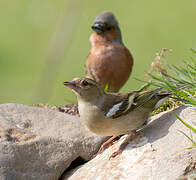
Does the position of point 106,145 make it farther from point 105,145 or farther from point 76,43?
point 76,43

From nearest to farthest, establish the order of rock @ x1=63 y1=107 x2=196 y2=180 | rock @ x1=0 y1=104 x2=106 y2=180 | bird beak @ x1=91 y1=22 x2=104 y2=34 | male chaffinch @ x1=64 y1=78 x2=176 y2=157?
rock @ x1=63 y1=107 x2=196 y2=180 → rock @ x1=0 y1=104 x2=106 y2=180 → male chaffinch @ x1=64 y1=78 x2=176 y2=157 → bird beak @ x1=91 y1=22 x2=104 y2=34

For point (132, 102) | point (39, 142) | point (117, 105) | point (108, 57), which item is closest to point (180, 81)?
point (132, 102)

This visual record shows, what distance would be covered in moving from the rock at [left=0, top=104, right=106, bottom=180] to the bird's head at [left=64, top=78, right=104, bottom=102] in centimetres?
42

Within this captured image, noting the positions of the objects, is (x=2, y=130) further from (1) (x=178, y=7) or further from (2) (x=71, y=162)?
(1) (x=178, y=7)

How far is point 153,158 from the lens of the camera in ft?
12.3

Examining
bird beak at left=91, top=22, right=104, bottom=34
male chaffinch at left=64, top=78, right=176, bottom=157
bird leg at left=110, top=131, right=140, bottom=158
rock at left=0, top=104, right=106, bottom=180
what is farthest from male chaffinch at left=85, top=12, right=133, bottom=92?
bird leg at left=110, top=131, right=140, bottom=158

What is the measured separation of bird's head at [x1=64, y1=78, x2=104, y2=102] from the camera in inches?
174

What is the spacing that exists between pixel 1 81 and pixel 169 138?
9643 mm

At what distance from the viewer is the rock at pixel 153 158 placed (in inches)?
141

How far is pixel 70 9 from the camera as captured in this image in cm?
Result: 318

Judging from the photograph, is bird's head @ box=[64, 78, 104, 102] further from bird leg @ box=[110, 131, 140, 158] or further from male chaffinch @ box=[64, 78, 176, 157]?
bird leg @ box=[110, 131, 140, 158]

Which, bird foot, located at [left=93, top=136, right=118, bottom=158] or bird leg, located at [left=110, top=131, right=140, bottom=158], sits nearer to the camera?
bird leg, located at [left=110, top=131, right=140, bottom=158]

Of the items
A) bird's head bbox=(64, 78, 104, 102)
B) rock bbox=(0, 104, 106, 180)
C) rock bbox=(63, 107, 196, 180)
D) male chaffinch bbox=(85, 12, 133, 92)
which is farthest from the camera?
male chaffinch bbox=(85, 12, 133, 92)

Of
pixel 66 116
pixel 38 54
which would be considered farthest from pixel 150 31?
pixel 66 116
